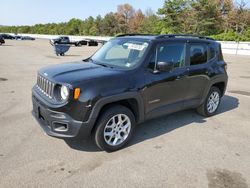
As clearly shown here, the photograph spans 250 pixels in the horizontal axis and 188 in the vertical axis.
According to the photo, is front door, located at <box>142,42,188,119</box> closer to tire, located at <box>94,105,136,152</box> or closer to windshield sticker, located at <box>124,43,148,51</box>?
windshield sticker, located at <box>124,43,148,51</box>

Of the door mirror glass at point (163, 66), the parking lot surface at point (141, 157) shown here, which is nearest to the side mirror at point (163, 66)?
the door mirror glass at point (163, 66)

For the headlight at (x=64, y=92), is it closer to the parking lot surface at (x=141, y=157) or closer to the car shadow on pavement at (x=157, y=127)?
the car shadow on pavement at (x=157, y=127)

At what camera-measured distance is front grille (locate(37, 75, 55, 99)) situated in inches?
138

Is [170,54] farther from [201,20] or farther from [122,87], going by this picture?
[201,20]

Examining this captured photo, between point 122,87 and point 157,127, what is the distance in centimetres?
160

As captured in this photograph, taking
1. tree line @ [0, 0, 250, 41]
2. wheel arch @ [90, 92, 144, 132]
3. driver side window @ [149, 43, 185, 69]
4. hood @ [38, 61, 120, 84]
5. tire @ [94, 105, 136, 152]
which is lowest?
tire @ [94, 105, 136, 152]

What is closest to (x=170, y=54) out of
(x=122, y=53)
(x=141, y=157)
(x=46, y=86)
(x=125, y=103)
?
(x=122, y=53)

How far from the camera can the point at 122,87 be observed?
3527 mm

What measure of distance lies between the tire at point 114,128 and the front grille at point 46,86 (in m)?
0.84

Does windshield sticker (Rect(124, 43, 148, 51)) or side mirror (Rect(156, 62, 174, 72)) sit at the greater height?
windshield sticker (Rect(124, 43, 148, 51))

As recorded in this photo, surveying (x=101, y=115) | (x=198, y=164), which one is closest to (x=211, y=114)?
(x=198, y=164)

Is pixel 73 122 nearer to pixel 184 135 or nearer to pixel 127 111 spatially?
pixel 127 111

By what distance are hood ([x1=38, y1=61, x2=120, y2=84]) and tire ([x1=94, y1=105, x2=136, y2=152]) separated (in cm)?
55

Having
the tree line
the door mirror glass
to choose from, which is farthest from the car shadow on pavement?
the tree line
